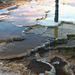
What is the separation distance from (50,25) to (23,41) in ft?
8.23

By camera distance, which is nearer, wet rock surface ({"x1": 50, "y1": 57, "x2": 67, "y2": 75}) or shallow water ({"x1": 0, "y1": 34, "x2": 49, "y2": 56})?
wet rock surface ({"x1": 50, "y1": 57, "x2": 67, "y2": 75})

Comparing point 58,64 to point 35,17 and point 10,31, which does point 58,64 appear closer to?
point 10,31

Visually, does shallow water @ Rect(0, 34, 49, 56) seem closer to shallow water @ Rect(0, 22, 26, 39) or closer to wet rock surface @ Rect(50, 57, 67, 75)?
shallow water @ Rect(0, 22, 26, 39)

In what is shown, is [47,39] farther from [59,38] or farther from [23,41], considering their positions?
[23,41]

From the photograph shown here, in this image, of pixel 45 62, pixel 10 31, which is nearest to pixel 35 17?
pixel 10 31

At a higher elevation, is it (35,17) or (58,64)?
(35,17)

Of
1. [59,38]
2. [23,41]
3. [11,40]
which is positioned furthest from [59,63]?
[11,40]

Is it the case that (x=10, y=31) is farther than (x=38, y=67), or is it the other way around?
(x=10, y=31)

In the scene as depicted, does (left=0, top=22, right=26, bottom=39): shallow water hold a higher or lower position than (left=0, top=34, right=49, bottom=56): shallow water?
higher

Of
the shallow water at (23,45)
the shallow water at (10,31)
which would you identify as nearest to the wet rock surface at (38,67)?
the shallow water at (23,45)

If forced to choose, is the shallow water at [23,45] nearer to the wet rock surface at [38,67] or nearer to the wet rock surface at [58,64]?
the wet rock surface at [38,67]

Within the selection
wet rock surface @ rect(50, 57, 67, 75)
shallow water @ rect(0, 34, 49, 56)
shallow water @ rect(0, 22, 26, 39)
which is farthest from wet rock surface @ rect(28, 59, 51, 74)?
shallow water @ rect(0, 22, 26, 39)

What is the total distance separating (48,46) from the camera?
4535mm

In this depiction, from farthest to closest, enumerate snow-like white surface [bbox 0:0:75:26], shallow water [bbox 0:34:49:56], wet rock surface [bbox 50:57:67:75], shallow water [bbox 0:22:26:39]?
snow-like white surface [bbox 0:0:75:26] < shallow water [bbox 0:22:26:39] < shallow water [bbox 0:34:49:56] < wet rock surface [bbox 50:57:67:75]
